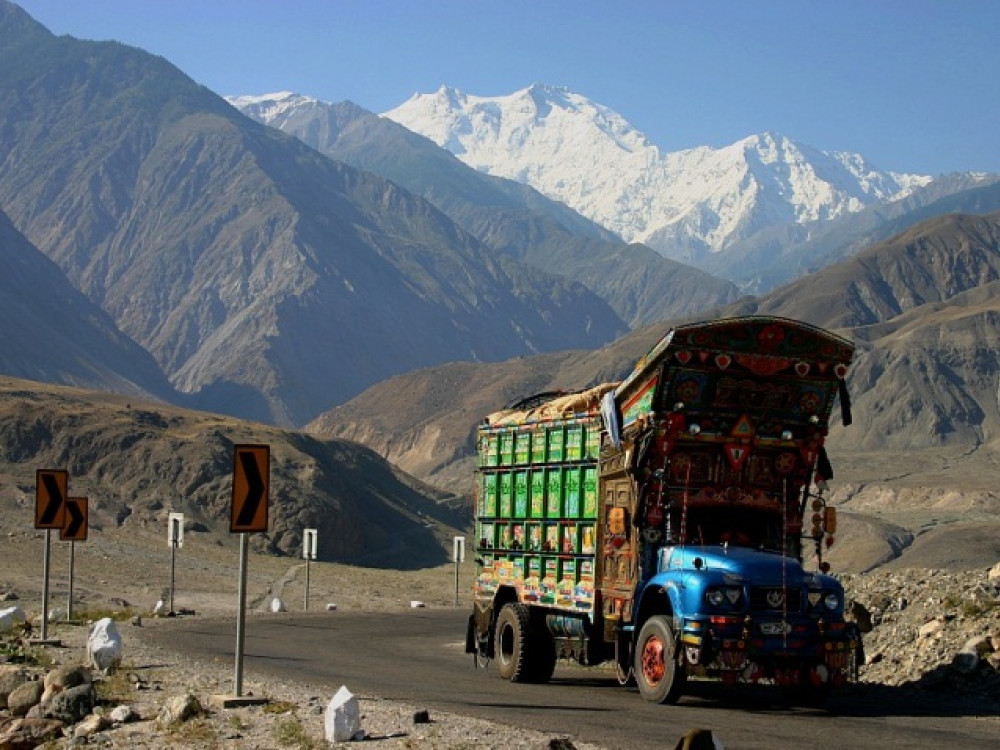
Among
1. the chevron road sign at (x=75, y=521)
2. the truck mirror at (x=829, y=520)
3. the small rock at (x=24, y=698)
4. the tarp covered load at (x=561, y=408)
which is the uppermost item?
the tarp covered load at (x=561, y=408)

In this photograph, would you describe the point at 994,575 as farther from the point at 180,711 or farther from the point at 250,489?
the point at 180,711

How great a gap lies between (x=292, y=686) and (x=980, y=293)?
18606cm

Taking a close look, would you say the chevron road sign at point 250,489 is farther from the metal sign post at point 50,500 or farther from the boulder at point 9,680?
the metal sign post at point 50,500

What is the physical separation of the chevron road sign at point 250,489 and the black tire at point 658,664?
4404 millimetres

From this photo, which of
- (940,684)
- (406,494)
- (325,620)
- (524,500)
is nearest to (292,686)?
(524,500)

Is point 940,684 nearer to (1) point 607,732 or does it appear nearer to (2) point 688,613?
(2) point 688,613

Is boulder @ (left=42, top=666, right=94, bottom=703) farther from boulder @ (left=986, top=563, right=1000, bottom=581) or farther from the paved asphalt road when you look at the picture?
boulder @ (left=986, top=563, right=1000, bottom=581)

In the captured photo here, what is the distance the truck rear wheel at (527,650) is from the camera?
65.3 feet

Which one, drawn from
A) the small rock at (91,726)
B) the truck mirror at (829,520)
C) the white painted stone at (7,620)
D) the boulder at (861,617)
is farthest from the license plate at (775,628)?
the white painted stone at (7,620)

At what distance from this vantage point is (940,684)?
1923cm

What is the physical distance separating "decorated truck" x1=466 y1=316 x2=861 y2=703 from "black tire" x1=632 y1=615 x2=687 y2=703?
0.08 feet

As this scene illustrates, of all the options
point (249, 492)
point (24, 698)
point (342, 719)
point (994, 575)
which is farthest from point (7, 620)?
point (994, 575)

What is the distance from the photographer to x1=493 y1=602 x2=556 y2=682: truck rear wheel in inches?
784

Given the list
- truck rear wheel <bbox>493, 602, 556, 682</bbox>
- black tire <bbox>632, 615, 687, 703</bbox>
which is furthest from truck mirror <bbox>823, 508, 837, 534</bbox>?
truck rear wheel <bbox>493, 602, 556, 682</bbox>
